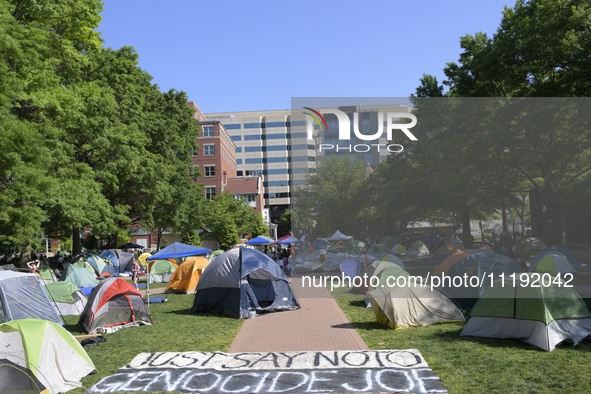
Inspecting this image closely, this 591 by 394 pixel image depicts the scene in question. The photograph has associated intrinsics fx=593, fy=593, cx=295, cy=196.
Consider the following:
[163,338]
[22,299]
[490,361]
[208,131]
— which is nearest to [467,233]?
[490,361]

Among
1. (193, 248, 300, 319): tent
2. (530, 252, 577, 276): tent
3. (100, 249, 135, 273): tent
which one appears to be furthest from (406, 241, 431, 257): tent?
(100, 249, 135, 273): tent

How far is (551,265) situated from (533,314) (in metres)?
9.96

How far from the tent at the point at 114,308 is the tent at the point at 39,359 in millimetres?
5460

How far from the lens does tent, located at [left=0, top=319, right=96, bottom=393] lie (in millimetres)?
8617

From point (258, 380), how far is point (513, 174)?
13307 mm

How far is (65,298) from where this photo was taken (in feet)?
63.4

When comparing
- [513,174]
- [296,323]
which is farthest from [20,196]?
[513,174]

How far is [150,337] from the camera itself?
1397cm

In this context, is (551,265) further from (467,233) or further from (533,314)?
(533,314)

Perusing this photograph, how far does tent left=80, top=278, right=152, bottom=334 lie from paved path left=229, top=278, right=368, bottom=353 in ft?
9.71

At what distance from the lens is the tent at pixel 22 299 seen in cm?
1391

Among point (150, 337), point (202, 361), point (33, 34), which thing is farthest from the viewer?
point (33, 34)

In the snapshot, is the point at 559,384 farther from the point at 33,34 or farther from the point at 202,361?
the point at 33,34

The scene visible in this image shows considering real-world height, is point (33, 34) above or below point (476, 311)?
above
